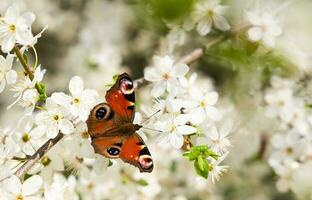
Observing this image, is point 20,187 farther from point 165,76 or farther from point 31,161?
point 165,76

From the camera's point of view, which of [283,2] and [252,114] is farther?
[252,114]

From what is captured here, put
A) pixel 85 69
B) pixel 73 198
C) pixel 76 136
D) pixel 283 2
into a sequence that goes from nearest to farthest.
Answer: pixel 76 136 → pixel 73 198 → pixel 283 2 → pixel 85 69

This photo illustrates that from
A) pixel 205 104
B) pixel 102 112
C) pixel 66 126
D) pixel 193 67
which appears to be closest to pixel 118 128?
pixel 102 112

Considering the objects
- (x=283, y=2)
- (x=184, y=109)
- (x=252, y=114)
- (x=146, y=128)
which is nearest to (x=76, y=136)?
(x=146, y=128)

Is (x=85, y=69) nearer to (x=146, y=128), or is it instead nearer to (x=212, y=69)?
(x=212, y=69)

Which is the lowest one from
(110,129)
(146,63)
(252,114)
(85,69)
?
(110,129)

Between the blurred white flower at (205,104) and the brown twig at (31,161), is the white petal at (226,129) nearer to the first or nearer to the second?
the blurred white flower at (205,104)

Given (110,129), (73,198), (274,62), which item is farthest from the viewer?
(73,198)
